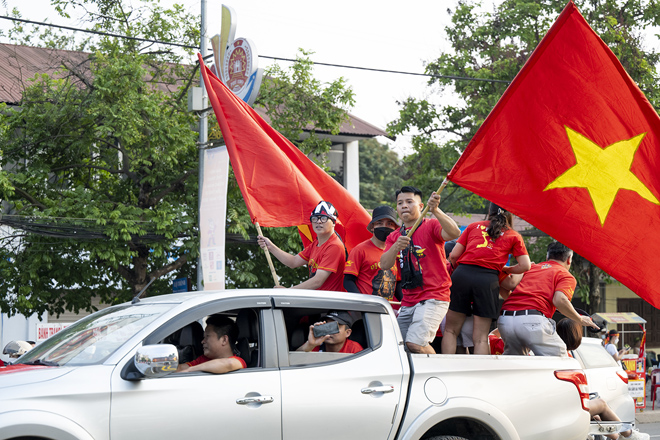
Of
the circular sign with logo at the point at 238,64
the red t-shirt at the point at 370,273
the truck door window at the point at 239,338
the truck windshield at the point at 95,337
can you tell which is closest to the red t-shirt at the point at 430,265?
the red t-shirt at the point at 370,273

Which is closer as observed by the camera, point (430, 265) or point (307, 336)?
point (307, 336)

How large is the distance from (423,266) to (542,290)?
1204mm

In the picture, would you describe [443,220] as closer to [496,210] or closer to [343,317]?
[496,210]

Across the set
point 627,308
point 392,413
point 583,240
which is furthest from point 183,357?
point 627,308

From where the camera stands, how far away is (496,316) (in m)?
6.40

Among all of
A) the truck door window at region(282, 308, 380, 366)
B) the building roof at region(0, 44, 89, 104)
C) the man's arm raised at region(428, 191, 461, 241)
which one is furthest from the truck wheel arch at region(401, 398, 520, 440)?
the building roof at region(0, 44, 89, 104)

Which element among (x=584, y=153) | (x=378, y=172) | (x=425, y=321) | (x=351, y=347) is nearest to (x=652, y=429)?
(x=584, y=153)

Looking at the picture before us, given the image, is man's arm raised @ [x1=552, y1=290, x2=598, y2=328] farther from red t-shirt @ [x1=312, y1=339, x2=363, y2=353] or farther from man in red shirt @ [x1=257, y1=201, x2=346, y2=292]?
red t-shirt @ [x1=312, y1=339, x2=363, y2=353]

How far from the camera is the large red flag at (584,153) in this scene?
5891mm

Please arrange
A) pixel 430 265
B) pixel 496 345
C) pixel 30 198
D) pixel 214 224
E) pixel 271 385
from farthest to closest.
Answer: pixel 30 198, pixel 214 224, pixel 496 345, pixel 430 265, pixel 271 385

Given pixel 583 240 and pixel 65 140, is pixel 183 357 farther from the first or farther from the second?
pixel 65 140

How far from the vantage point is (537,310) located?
6504 millimetres

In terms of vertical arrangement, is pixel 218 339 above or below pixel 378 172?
below

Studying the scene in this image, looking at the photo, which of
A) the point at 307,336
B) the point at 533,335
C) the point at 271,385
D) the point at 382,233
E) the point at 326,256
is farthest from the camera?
the point at 382,233
